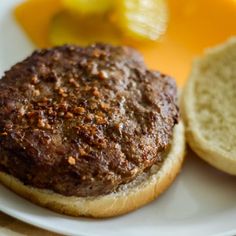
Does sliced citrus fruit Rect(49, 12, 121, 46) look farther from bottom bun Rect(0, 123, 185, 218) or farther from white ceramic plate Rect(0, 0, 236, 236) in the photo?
bottom bun Rect(0, 123, 185, 218)

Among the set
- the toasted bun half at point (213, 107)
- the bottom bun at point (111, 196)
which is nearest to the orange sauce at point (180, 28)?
the toasted bun half at point (213, 107)

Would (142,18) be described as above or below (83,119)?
below

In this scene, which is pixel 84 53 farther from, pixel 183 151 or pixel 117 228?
pixel 117 228

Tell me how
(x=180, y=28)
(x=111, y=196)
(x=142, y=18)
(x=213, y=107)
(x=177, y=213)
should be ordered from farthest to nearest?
(x=180, y=28) < (x=142, y=18) < (x=213, y=107) < (x=177, y=213) < (x=111, y=196)

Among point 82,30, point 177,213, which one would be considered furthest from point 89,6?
point 177,213

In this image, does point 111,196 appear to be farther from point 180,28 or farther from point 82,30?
point 180,28

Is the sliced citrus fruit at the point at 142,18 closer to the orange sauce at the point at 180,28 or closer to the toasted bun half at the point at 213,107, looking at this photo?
the orange sauce at the point at 180,28

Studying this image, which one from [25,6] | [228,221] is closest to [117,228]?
[228,221]

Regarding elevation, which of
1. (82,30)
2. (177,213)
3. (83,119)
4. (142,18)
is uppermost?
(83,119)
